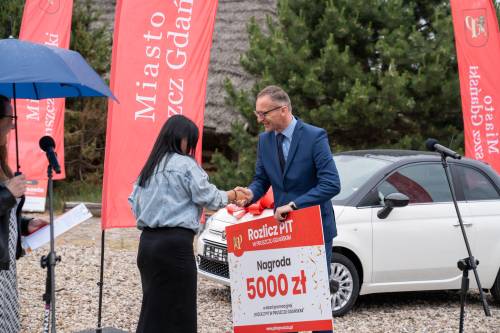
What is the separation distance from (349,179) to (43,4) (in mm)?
6546

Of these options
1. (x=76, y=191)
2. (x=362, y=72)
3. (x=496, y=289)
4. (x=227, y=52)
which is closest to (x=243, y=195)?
(x=496, y=289)

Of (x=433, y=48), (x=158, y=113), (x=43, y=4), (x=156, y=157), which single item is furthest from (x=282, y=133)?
(x=433, y=48)

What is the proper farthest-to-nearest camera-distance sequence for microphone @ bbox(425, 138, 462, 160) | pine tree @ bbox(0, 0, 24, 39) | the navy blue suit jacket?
pine tree @ bbox(0, 0, 24, 39) → microphone @ bbox(425, 138, 462, 160) → the navy blue suit jacket

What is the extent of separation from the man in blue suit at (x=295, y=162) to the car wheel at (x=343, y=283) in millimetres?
2121

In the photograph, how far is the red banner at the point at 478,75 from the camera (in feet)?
A: 34.5

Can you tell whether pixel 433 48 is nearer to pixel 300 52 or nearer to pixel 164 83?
pixel 300 52

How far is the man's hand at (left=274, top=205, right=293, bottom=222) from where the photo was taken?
4730mm

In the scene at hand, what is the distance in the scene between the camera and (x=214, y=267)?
7.37 m

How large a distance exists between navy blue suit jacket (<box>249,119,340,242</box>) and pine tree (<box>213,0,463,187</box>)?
7748mm

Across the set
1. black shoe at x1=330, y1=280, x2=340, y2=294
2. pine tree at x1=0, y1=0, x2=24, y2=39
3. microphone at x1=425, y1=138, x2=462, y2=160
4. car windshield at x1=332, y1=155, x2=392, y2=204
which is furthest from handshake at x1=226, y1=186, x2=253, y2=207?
pine tree at x1=0, y1=0, x2=24, y2=39

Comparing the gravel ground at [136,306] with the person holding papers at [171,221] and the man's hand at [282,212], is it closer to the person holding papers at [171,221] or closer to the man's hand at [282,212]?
the person holding papers at [171,221]

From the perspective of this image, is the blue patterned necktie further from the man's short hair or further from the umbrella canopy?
the umbrella canopy

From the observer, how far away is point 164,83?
249 inches

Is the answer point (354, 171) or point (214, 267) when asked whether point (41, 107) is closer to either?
point (214, 267)
